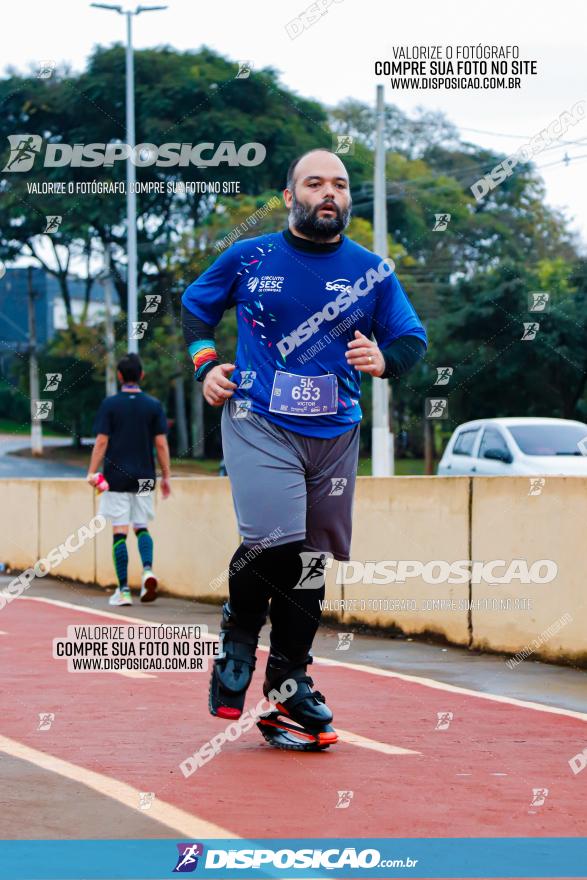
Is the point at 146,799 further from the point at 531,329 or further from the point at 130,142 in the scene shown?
the point at 130,142

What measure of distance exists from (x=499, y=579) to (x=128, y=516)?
413 centimetres

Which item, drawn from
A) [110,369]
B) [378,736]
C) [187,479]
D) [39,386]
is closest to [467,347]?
[110,369]

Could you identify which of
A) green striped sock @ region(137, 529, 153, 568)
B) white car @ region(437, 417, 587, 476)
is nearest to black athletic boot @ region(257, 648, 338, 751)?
green striped sock @ region(137, 529, 153, 568)

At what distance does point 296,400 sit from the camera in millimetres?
5531

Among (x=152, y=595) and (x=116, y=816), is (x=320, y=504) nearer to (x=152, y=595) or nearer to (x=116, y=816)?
(x=116, y=816)

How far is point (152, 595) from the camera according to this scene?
12.0m

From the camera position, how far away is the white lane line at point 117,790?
14.0ft

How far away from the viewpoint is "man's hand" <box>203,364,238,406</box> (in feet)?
18.2

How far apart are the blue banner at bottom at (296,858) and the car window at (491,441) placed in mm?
14352

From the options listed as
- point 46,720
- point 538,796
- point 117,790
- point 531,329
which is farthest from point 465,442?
point 117,790

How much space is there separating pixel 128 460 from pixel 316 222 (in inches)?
268

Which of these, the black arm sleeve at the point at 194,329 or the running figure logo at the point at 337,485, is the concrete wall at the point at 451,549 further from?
the black arm sleeve at the point at 194,329

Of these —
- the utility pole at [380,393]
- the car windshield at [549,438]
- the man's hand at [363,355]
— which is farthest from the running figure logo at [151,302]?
the man's hand at [363,355]

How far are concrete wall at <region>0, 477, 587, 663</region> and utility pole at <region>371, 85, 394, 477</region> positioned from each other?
639 inches
